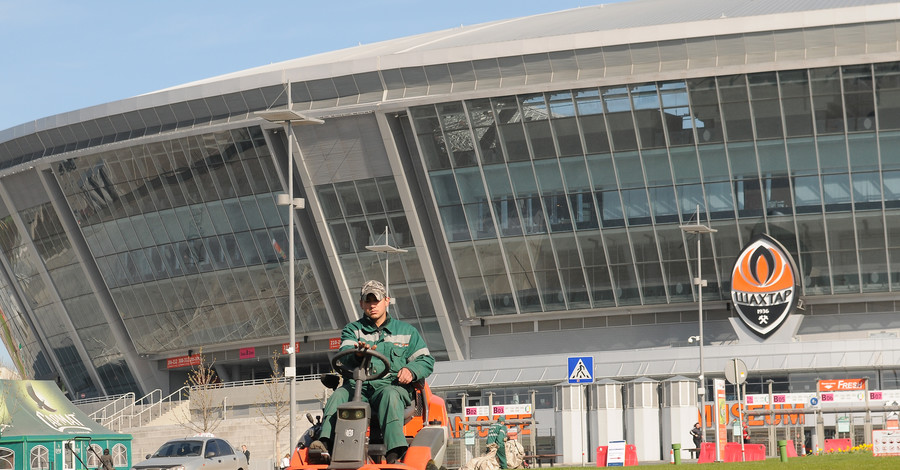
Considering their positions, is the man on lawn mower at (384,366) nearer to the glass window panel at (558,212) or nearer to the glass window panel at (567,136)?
the glass window panel at (567,136)

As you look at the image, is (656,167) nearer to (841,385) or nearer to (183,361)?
(841,385)

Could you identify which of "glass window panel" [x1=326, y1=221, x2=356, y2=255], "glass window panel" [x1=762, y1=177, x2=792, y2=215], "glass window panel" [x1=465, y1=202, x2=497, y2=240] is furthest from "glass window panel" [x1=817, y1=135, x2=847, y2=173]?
"glass window panel" [x1=326, y1=221, x2=356, y2=255]

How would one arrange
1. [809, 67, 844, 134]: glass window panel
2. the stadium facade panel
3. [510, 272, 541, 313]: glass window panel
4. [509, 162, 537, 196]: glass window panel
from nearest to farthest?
[809, 67, 844, 134]: glass window panel
the stadium facade panel
[509, 162, 537, 196]: glass window panel
[510, 272, 541, 313]: glass window panel

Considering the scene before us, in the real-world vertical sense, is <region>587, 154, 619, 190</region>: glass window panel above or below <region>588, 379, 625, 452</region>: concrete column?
above

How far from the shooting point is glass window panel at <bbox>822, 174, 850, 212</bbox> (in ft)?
164

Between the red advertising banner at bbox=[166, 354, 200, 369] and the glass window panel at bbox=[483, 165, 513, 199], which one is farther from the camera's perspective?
the red advertising banner at bbox=[166, 354, 200, 369]

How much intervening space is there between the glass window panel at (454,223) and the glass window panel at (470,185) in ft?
2.39

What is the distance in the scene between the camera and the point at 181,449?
26750 mm

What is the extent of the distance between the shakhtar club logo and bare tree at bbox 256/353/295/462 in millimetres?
20666

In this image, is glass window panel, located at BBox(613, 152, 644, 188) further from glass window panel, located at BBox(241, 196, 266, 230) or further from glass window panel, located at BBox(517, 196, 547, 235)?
glass window panel, located at BBox(241, 196, 266, 230)

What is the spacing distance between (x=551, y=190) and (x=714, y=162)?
6.99 metres

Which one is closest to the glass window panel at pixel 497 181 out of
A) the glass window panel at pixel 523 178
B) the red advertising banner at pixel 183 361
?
the glass window panel at pixel 523 178

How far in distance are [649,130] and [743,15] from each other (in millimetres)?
5939

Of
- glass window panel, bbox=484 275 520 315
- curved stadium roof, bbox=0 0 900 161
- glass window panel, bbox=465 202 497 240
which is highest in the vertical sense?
curved stadium roof, bbox=0 0 900 161
